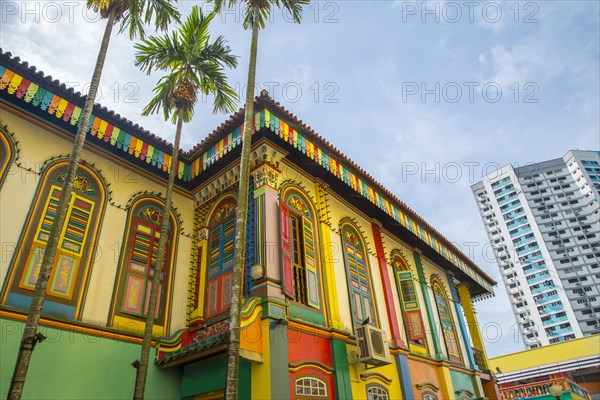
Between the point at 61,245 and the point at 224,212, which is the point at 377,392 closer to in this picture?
the point at 224,212

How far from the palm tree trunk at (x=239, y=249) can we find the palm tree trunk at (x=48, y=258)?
273 centimetres

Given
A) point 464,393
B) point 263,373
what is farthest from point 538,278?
point 263,373

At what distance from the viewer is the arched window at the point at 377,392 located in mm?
10297

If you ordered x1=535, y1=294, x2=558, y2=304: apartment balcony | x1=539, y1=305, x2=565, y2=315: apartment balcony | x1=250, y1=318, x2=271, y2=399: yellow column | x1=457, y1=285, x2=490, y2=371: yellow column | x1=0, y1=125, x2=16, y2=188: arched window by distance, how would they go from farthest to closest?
1. x1=535, y1=294, x2=558, y2=304: apartment balcony
2. x1=539, y1=305, x2=565, y2=315: apartment balcony
3. x1=457, y1=285, x2=490, y2=371: yellow column
4. x1=0, y1=125, x2=16, y2=188: arched window
5. x1=250, y1=318, x2=271, y2=399: yellow column

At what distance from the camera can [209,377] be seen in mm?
8555

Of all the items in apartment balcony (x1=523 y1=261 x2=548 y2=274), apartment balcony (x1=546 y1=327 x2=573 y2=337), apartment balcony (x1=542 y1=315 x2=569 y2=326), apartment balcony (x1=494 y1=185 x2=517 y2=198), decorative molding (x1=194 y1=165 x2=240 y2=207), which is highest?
apartment balcony (x1=494 y1=185 x2=517 y2=198)

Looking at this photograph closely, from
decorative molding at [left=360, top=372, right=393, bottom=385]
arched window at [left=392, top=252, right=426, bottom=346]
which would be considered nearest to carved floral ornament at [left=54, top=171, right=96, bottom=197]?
decorative molding at [left=360, top=372, right=393, bottom=385]

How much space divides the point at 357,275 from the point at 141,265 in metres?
6.41

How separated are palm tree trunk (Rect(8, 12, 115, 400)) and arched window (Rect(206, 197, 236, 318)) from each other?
428 centimetres

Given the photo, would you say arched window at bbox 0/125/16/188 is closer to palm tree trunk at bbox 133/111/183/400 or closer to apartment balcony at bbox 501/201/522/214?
palm tree trunk at bbox 133/111/183/400

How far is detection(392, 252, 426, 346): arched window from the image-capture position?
13.7 meters

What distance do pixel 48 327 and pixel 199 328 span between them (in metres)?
3.34

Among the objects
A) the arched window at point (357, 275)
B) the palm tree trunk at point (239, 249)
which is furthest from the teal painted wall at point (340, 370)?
the palm tree trunk at point (239, 249)

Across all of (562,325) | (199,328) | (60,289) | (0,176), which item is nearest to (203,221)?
(199,328)
